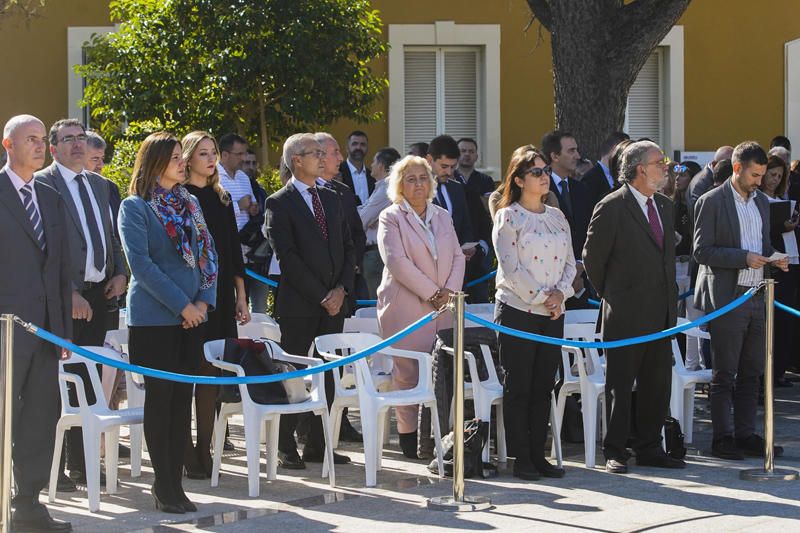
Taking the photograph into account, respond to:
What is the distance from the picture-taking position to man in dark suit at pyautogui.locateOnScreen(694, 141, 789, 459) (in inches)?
384

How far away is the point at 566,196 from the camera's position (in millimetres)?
11594

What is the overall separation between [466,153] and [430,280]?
4061 millimetres

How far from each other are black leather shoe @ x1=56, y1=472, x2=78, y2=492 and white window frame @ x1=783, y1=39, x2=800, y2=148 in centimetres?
1422

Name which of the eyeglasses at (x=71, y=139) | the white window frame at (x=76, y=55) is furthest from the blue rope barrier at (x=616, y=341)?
the white window frame at (x=76, y=55)

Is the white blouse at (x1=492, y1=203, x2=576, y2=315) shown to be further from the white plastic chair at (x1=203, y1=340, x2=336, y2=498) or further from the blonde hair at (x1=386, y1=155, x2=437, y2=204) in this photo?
the white plastic chair at (x1=203, y1=340, x2=336, y2=498)

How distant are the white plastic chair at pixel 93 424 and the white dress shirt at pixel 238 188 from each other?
3.57m

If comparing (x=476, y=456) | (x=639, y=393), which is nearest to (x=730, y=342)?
(x=639, y=393)

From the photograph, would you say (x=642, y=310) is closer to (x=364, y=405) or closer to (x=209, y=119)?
(x=364, y=405)

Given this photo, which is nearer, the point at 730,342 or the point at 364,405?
the point at 364,405

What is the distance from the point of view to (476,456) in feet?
29.2

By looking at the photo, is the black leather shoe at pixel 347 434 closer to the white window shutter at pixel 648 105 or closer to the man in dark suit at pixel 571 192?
the man in dark suit at pixel 571 192

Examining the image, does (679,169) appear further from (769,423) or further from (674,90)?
(674,90)

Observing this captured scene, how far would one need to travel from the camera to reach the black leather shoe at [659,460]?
30.6 ft

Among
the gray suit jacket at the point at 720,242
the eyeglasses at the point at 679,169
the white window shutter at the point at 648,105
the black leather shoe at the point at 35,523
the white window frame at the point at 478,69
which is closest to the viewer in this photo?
the black leather shoe at the point at 35,523
